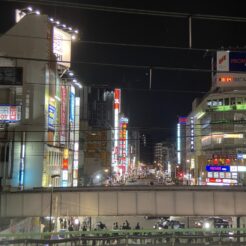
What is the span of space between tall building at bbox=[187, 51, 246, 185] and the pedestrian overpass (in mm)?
49818

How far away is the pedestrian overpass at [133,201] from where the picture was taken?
109ft

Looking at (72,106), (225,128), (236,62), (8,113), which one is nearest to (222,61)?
(236,62)

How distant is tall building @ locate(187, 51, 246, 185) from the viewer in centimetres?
8488

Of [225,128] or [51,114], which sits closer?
[51,114]

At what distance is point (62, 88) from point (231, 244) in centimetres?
4590

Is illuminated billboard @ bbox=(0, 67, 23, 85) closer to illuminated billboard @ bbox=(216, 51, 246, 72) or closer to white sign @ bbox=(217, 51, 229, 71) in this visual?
illuminated billboard @ bbox=(216, 51, 246, 72)

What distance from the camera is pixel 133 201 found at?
111ft

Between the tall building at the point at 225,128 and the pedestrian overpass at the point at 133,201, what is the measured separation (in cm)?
4982

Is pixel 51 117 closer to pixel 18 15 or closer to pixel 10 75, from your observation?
pixel 10 75

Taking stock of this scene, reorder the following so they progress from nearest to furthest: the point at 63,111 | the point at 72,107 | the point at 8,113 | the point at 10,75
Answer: the point at 8,113
the point at 10,75
the point at 63,111
the point at 72,107

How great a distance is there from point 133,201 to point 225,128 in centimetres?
6556

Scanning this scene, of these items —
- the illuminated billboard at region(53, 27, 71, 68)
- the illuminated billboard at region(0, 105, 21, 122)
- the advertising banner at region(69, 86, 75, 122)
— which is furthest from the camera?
the advertising banner at region(69, 86, 75, 122)

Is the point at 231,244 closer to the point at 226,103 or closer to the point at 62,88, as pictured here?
the point at 62,88

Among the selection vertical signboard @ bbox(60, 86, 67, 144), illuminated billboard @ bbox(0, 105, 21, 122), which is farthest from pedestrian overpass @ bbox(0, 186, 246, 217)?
vertical signboard @ bbox(60, 86, 67, 144)
